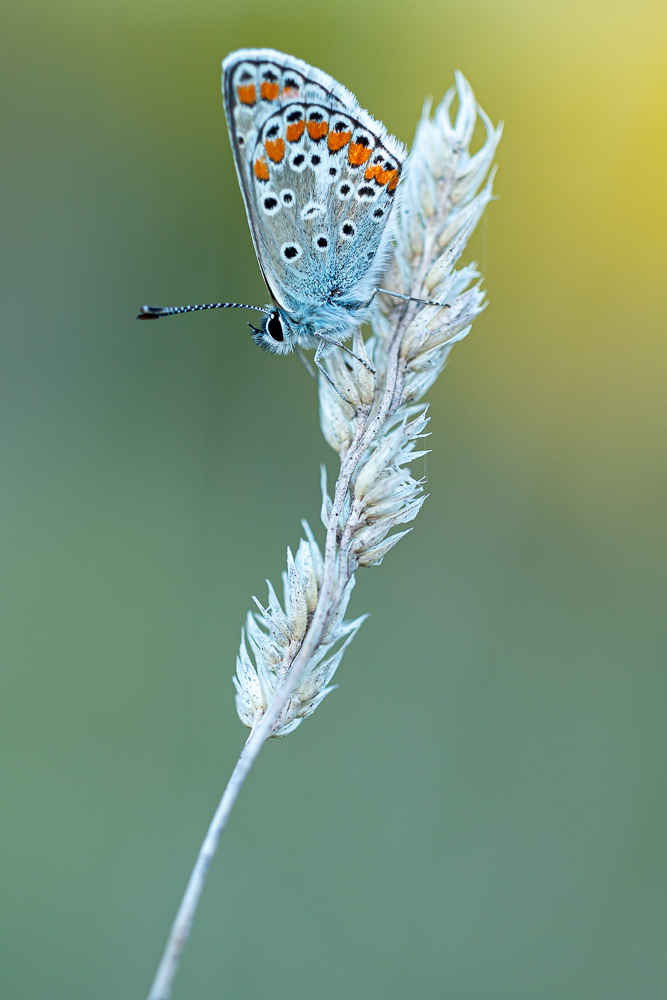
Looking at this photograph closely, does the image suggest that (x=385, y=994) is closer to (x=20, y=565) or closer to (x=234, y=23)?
(x=20, y=565)

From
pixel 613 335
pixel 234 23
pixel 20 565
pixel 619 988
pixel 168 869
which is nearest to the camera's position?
pixel 619 988

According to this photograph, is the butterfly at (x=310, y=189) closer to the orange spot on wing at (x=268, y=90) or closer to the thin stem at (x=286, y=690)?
the orange spot on wing at (x=268, y=90)

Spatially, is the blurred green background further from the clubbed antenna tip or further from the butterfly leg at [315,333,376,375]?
the clubbed antenna tip

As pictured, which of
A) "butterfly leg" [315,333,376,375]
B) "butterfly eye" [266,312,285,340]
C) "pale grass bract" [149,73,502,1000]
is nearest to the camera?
"pale grass bract" [149,73,502,1000]

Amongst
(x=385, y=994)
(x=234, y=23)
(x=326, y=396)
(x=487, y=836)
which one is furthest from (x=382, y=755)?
(x=234, y=23)

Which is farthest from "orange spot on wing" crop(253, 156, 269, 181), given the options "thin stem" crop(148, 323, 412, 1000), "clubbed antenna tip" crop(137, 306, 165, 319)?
"thin stem" crop(148, 323, 412, 1000)

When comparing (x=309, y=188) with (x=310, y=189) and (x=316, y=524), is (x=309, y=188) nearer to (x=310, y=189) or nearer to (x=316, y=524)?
(x=310, y=189)
